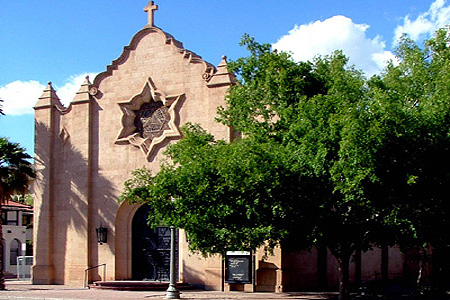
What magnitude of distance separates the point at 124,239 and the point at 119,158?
3543 mm

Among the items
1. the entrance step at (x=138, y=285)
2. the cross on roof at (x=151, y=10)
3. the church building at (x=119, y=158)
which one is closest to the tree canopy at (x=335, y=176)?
the entrance step at (x=138, y=285)

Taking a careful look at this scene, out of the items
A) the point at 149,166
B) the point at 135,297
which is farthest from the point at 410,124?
the point at 149,166

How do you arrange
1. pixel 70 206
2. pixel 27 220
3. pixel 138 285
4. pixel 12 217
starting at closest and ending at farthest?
pixel 138 285 < pixel 70 206 < pixel 12 217 < pixel 27 220

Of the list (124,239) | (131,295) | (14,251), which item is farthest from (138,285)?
(14,251)

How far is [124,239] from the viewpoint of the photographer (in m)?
28.2

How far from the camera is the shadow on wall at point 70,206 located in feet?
93.4

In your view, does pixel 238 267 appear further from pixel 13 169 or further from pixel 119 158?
pixel 13 169

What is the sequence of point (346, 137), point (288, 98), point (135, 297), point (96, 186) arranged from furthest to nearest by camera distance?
point (96, 186)
point (135, 297)
point (288, 98)
point (346, 137)

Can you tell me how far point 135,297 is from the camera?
22500 mm

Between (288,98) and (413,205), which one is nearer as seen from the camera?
(413,205)

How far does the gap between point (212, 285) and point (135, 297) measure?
388 centimetres

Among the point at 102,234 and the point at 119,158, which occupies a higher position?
the point at 119,158

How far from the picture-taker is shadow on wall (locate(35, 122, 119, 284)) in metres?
28.5

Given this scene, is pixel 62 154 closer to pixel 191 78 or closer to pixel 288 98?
pixel 191 78
